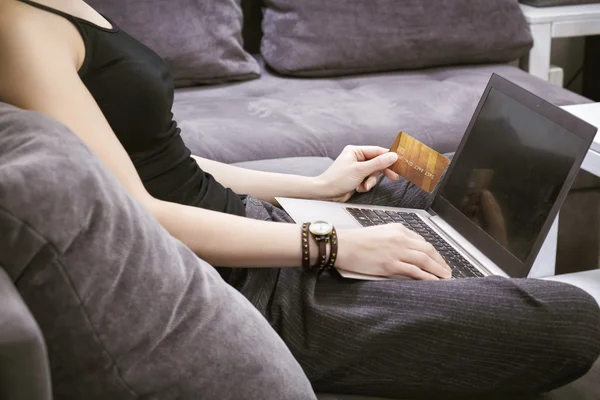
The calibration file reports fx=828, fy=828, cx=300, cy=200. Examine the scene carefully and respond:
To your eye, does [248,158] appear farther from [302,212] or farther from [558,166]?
[558,166]

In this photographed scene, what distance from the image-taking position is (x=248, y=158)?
2068 mm

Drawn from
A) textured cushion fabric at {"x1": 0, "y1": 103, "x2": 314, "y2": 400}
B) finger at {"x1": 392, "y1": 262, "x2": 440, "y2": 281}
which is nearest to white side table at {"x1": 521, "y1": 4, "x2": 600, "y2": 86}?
finger at {"x1": 392, "y1": 262, "x2": 440, "y2": 281}

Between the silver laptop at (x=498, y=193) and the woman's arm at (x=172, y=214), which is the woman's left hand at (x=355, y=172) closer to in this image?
the silver laptop at (x=498, y=193)

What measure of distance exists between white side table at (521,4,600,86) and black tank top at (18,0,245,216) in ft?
5.68

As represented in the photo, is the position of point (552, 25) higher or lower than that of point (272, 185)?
lower

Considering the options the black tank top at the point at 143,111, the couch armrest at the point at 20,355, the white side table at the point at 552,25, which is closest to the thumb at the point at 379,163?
the black tank top at the point at 143,111

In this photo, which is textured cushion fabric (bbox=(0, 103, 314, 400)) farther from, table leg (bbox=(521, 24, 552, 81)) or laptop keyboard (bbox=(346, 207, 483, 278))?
table leg (bbox=(521, 24, 552, 81))

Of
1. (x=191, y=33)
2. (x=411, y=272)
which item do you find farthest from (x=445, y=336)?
(x=191, y=33)

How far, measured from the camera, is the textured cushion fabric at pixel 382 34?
8.35 feet

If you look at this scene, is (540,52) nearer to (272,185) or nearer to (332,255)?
(272,185)

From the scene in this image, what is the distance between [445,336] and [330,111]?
1.35m

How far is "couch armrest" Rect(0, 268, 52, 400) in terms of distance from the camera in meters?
0.65

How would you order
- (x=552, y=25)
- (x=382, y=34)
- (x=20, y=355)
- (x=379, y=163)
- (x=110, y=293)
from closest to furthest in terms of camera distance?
1. (x=20, y=355)
2. (x=110, y=293)
3. (x=379, y=163)
4. (x=382, y=34)
5. (x=552, y=25)

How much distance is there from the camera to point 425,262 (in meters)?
1.17
